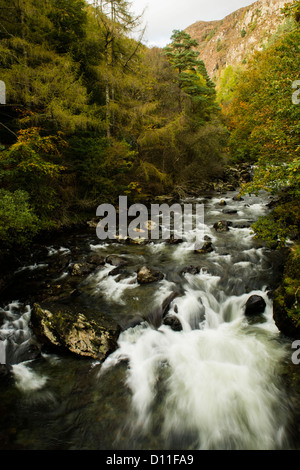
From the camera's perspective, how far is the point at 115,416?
354cm

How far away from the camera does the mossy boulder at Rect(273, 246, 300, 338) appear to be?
4.30 meters

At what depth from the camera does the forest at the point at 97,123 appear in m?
6.34

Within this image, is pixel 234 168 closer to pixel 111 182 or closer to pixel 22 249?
pixel 111 182

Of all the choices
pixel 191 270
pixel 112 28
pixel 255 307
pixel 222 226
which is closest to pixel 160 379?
pixel 255 307

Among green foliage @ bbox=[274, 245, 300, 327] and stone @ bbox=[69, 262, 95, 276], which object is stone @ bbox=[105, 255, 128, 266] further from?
green foliage @ bbox=[274, 245, 300, 327]

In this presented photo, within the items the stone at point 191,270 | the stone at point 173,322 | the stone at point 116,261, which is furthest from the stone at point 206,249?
the stone at point 173,322

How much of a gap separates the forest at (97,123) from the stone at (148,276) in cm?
348

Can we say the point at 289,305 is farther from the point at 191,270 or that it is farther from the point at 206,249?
the point at 206,249

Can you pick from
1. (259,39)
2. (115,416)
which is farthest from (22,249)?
(259,39)

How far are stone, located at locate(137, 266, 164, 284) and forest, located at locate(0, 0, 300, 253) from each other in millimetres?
3477

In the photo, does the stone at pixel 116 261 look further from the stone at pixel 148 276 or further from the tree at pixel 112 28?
the tree at pixel 112 28

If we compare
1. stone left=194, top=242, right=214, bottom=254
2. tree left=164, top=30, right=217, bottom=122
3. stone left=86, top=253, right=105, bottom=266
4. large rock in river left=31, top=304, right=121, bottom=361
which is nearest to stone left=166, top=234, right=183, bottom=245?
stone left=194, top=242, right=214, bottom=254

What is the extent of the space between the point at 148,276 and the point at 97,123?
8207 millimetres

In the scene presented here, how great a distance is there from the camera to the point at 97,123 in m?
10.7
